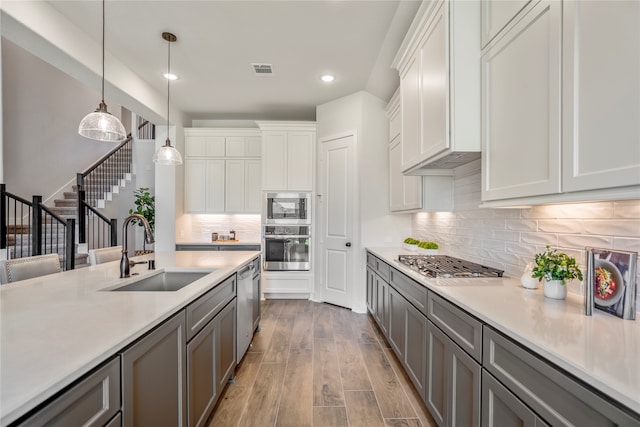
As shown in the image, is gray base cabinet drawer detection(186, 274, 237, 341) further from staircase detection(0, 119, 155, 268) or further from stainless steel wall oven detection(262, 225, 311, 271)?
staircase detection(0, 119, 155, 268)

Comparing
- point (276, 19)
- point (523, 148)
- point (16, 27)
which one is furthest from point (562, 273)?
point (16, 27)

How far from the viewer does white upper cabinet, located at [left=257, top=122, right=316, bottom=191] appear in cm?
473

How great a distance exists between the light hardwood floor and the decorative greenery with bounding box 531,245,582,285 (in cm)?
121

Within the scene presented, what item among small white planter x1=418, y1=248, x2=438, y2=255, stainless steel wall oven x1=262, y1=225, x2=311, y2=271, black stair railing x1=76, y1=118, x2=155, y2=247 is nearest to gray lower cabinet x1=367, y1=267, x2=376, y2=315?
small white planter x1=418, y1=248, x2=438, y2=255

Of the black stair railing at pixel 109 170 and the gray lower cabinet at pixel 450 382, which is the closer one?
the gray lower cabinet at pixel 450 382

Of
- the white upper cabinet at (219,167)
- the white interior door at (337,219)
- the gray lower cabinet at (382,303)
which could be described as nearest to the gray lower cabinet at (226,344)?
the gray lower cabinet at (382,303)

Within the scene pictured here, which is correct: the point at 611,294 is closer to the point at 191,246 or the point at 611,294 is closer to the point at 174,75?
the point at 174,75

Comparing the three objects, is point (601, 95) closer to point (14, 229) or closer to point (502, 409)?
point (502, 409)

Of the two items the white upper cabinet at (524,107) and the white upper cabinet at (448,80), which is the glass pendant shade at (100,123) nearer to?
the white upper cabinet at (448,80)

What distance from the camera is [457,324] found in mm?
1466

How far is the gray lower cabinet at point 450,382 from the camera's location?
4.33 feet

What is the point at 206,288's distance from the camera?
167 centimetres

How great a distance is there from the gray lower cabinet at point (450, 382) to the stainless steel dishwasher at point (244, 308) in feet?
4.77

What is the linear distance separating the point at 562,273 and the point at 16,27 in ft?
12.6
